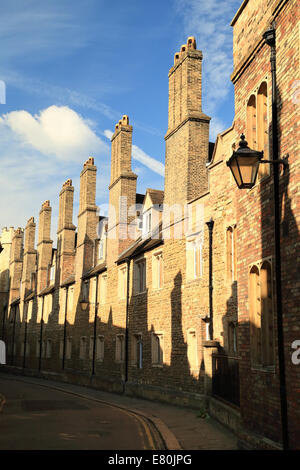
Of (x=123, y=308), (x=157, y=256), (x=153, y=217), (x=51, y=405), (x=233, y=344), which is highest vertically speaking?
(x=153, y=217)

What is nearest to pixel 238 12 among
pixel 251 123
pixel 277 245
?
pixel 251 123

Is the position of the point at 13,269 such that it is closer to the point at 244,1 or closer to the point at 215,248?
the point at 215,248

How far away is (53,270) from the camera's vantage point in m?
42.6

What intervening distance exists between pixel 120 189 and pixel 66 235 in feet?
37.5

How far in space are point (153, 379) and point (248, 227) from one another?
12.8 meters

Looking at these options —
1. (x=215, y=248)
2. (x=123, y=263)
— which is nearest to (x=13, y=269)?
(x=123, y=263)

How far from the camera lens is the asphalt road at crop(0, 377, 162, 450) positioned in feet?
33.8

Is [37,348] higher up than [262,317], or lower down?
lower down

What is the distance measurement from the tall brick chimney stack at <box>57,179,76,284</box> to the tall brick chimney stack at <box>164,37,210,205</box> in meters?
17.6

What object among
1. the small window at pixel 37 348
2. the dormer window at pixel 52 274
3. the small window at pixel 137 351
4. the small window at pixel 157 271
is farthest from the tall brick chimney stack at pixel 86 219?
the small window at pixel 157 271

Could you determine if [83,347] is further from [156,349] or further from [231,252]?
[231,252]

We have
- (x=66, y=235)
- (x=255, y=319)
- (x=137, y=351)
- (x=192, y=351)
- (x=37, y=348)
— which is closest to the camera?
(x=255, y=319)

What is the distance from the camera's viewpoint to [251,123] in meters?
10.1

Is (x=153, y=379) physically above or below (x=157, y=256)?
below
